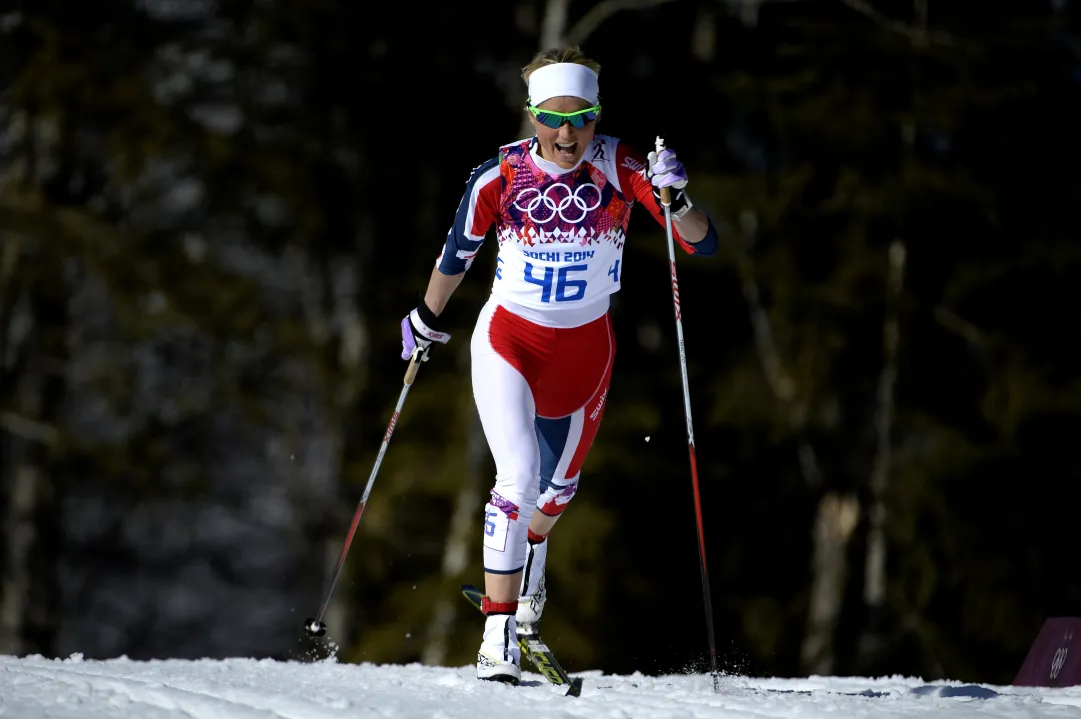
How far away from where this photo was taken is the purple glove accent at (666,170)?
18.3 feet

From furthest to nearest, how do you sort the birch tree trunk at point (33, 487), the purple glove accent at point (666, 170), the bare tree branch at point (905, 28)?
the bare tree branch at point (905, 28)
the birch tree trunk at point (33, 487)
the purple glove accent at point (666, 170)

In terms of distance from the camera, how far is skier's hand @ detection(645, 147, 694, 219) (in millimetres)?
5590

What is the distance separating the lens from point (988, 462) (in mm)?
13797

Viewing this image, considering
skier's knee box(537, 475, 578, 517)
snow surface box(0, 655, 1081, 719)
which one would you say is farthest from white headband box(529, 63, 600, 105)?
snow surface box(0, 655, 1081, 719)

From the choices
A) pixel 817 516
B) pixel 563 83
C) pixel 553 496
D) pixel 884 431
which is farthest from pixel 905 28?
pixel 563 83

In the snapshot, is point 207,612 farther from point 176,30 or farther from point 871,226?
point 871,226

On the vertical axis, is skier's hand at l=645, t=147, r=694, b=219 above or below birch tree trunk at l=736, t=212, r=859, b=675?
above

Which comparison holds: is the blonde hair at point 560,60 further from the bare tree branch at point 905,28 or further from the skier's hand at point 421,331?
the bare tree branch at point 905,28

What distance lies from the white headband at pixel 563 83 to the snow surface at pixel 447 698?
215 cm

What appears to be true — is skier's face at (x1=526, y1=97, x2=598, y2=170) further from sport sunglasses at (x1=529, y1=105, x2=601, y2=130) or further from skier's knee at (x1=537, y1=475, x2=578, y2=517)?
skier's knee at (x1=537, y1=475, x2=578, y2=517)

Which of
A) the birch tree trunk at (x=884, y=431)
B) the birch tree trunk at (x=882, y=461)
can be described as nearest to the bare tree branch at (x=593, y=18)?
the birch tree trunk at (x=884, y=431)

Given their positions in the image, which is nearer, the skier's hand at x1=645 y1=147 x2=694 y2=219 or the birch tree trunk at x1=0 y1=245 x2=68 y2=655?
the skier's hand at x1=645 y1=147 x2=694 y2=219

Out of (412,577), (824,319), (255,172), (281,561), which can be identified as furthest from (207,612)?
(824,319)

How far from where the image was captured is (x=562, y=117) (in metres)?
5.59
